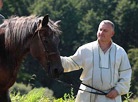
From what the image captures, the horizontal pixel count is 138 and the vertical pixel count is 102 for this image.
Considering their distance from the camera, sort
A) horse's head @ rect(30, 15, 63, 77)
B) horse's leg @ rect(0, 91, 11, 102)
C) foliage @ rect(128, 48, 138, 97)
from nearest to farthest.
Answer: horse's head @ rect(30, 15, 63, 77), horse's leg @ rect(0, 91, 11, 102), foliage @ rect(128, 48, 138, 97)

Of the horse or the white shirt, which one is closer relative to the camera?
the horse

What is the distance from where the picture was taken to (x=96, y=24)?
204 feet

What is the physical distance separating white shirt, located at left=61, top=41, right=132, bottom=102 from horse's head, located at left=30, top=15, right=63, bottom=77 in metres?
0.83

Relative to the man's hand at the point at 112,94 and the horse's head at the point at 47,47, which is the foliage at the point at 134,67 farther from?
the horse's head at the point at 47,47

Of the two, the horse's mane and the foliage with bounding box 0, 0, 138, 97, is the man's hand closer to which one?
the horse's mane

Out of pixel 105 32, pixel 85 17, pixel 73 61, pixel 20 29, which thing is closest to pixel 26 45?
pixel 20 29

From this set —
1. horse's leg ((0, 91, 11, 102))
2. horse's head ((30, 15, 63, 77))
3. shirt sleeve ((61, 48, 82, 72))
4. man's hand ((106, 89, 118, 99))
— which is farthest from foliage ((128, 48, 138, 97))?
horse's head ((30, 15, 63, 77))

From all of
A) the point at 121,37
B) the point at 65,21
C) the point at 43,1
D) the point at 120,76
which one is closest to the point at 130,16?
the point at 121,37

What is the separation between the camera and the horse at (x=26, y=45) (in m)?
6.12

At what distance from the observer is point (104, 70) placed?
680 cm

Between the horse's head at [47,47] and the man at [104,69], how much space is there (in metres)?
0.82

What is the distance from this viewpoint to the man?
267 inches

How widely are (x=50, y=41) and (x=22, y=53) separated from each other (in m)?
0.45

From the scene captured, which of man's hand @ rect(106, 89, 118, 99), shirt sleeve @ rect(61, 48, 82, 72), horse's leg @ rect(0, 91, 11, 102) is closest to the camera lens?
horse's leg @ rect(0, 91, 11, 102)
